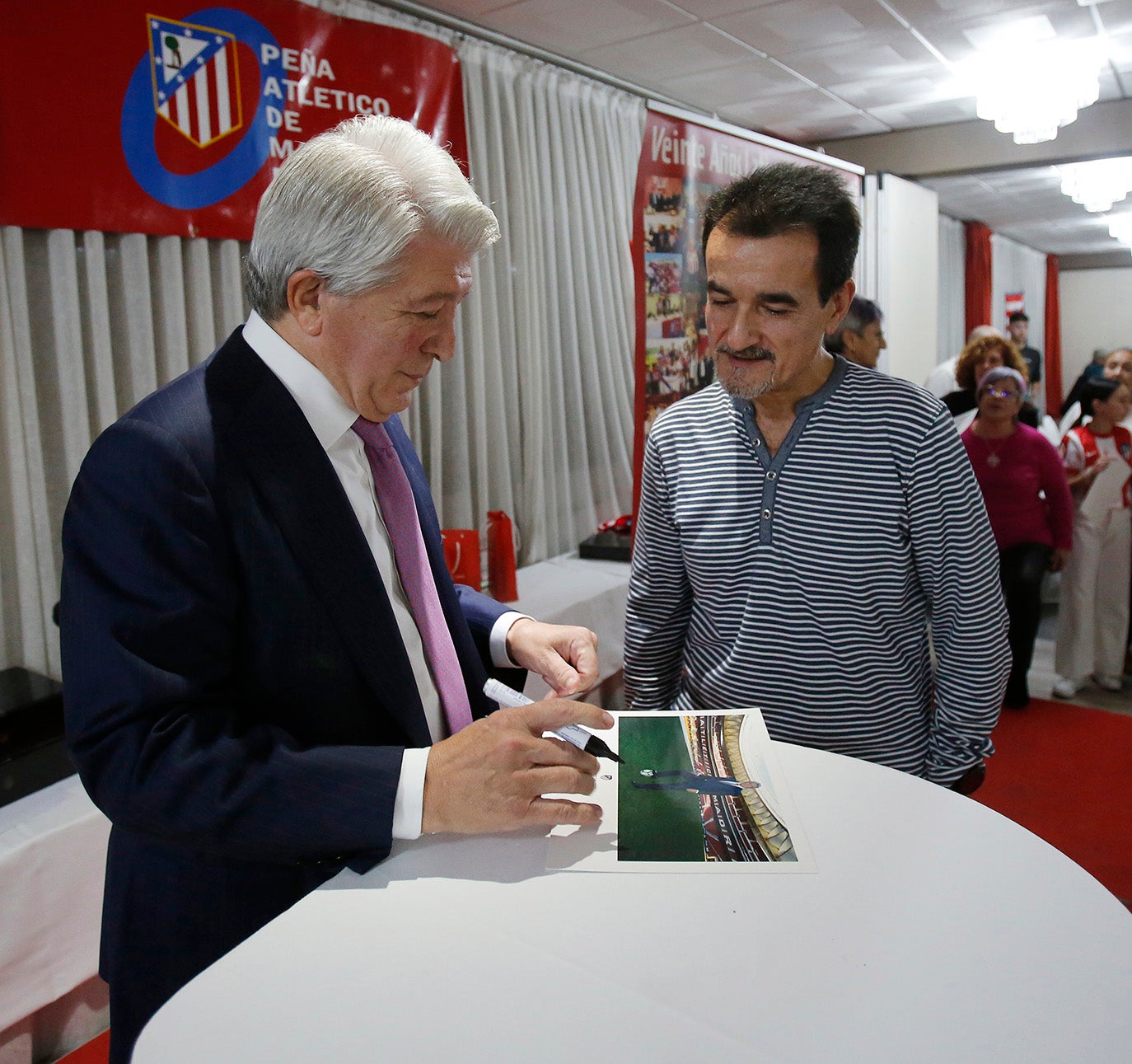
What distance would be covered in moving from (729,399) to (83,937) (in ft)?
5.56

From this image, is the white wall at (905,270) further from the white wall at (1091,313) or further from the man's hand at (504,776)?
the white wall at (1091,313)

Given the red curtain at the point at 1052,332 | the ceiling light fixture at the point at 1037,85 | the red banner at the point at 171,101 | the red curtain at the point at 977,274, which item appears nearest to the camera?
the red banner at the point at 171,101

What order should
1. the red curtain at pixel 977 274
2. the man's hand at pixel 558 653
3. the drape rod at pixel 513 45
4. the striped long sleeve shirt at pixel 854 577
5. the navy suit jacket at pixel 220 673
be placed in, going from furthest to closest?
the red curtain at pixel 977 274 → the drape rod at pixel 513 45 → the striped long sleeve shirt at pixel 854 577 → the man's hand at pixel 558 653 → the navy suit jacket at pixel 220 673

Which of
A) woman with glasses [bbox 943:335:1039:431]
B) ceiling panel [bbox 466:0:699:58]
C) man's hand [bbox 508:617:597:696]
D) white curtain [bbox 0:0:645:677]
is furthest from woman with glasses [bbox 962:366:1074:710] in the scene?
man's hand [bbox 508:617:597:696]

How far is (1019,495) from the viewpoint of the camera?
4.01 m

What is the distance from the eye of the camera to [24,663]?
7.69ft

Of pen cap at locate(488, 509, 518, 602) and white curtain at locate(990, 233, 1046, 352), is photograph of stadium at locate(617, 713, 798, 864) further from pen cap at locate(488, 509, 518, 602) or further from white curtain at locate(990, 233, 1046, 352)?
white curtain at locate(990, 233, 1046, 352)

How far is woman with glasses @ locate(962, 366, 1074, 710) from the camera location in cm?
399

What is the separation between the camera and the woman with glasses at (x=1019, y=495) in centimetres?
399

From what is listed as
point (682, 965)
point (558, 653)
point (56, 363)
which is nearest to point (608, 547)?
point (56, 363)

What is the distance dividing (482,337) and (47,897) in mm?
2523

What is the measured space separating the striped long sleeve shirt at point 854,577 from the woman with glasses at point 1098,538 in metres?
3.26

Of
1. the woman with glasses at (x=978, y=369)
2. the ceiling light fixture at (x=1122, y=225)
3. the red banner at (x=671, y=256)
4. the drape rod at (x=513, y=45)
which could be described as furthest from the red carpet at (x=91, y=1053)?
the ceiling light fixture at (x=1122, y=225)

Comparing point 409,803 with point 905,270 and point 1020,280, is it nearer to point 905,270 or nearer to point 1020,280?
point 905,270
